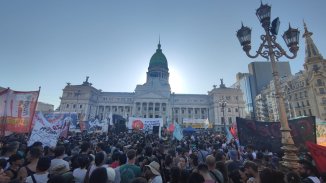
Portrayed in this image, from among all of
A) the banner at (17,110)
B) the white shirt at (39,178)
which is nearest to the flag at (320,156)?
the white shirt at (39,178)

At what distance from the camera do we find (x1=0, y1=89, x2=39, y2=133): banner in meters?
7.92

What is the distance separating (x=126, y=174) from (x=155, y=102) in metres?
67.8

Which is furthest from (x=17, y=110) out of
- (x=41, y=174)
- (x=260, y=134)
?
(x=260, y=134)

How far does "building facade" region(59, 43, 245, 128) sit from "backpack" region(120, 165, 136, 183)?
66697 mm

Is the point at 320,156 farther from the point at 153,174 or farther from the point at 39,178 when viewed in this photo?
the point at 39,178

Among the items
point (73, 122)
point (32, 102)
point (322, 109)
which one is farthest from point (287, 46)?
point (322, 109)

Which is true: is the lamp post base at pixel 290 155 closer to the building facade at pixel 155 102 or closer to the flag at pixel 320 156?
the flag at pixel 320 156

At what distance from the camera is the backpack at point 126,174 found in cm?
396

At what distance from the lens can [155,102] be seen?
71.8 m

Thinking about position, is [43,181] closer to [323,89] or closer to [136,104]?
[323,89]

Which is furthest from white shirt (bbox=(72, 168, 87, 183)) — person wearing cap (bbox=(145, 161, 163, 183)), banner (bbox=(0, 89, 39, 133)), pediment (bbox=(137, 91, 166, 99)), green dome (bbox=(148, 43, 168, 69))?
green dome (bbox=(148, 43, 168, 69))

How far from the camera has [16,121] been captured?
805cm

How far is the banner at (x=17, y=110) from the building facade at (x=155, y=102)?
62452mm

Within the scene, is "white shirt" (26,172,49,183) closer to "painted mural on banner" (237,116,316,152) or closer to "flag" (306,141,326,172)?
"flag" (306,141,326,172)
